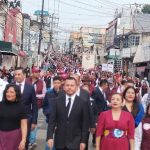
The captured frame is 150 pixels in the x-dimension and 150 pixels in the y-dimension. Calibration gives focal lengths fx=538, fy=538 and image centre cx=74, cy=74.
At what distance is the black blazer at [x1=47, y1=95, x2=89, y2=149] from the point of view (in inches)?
300

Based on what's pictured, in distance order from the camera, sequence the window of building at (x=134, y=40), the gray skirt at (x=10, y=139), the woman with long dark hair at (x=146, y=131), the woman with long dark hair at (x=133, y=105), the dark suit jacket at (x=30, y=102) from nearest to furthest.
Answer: the gray skirt at (x=10, y=139) < the woman with long dark hair at (x=146, y=131) < the woman with long dark hair at (x=133, y=105) < the dark suit jacket at (x=30, y=102) < the window of building at (x=134, y=40)

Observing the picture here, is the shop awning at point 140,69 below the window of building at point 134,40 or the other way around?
below

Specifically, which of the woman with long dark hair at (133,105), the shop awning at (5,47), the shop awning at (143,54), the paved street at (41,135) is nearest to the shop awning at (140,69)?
the shop awning at (143,54)

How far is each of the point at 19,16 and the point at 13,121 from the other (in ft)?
214

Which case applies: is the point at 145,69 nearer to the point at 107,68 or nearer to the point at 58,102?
the point at 107,68

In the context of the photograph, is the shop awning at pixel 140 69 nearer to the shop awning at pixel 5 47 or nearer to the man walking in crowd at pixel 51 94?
the shop awning at pixel 5 47

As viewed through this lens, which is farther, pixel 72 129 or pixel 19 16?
pixel 19 16

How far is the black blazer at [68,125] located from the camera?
7613mm

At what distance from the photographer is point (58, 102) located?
768 centimetres

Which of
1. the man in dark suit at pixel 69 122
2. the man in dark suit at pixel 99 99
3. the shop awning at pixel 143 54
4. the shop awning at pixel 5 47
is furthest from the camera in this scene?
the shop awning at pixel 143 54

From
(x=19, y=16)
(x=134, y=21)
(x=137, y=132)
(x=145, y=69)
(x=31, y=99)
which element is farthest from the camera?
(x=134, y=21)

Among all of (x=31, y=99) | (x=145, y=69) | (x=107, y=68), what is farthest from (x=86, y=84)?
(x=145, y=69)

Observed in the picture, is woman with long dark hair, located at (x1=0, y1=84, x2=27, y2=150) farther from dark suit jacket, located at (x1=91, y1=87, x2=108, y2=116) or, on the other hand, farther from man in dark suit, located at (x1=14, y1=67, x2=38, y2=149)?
dark suit jacket, located at (x1=91, y1=87, x2=108, y2=116)

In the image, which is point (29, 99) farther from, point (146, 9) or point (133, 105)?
point (146, 9)
